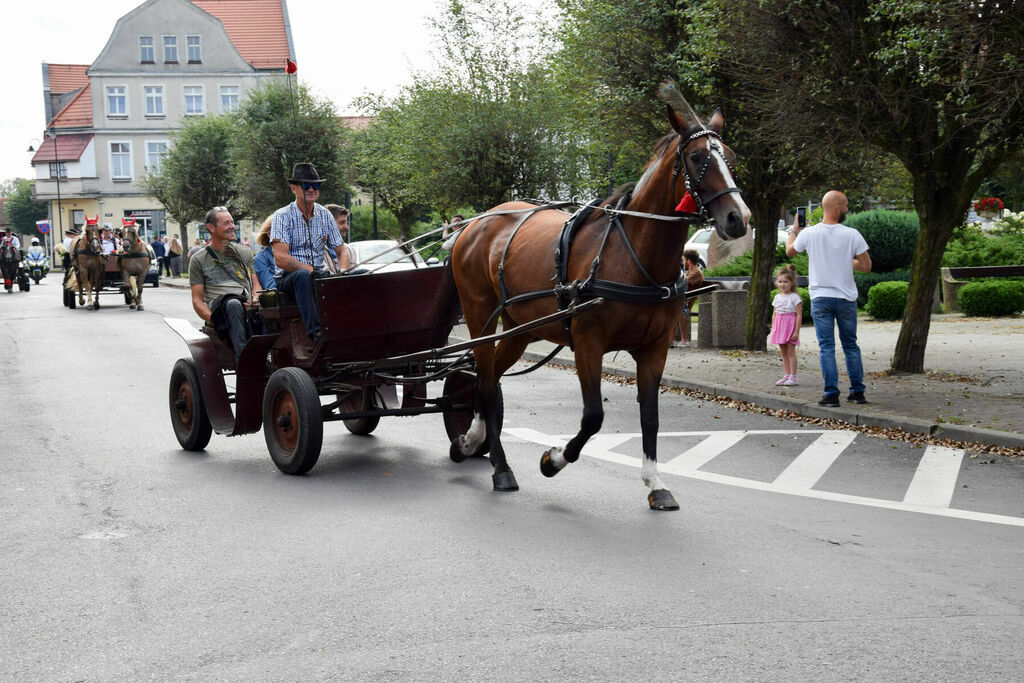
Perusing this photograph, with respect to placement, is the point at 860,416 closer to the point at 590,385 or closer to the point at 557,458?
the point at 557,458

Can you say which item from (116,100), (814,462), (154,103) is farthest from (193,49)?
(814,462)

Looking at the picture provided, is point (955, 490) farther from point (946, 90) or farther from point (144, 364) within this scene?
point (144, 364)

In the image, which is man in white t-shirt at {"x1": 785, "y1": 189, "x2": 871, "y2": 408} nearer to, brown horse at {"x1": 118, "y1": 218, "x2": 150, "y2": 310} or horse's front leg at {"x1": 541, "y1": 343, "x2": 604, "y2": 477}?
horse's front leg at {"x1": 541, "y1": 343, "x2": 604, "y2": 477}

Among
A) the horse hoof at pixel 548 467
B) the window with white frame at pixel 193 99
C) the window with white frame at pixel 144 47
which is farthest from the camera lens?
the window with white frame at pixel 193 99

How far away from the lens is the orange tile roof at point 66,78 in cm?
8194

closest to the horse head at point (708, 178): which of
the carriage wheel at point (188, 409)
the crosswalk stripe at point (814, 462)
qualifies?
the crosswalk stripe at point (814, 462)

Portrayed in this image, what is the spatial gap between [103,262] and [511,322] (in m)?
22.2

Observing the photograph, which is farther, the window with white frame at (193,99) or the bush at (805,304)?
the window with white frame at (193,99)

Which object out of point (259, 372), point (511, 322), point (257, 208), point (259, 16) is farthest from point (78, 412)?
point (259, 16)

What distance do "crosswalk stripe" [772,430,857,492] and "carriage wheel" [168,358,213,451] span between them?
4.26 metres

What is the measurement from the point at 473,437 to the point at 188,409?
2476 millimetres

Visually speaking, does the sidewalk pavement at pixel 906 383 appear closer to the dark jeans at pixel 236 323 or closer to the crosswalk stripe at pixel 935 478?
the crosswalk stripe at pixel 935 478

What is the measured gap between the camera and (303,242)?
334 inches

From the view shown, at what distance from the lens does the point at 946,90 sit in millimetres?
10664
